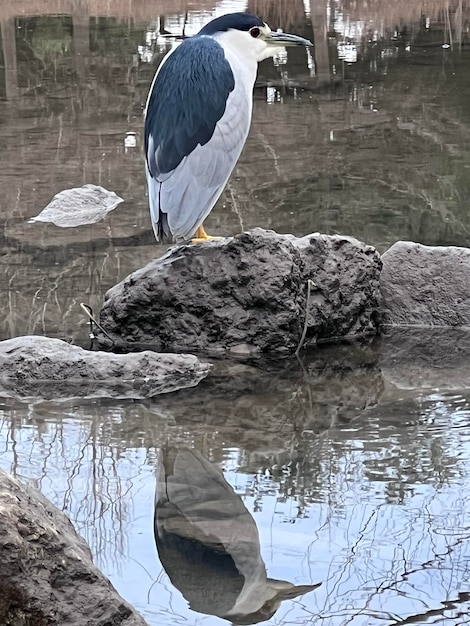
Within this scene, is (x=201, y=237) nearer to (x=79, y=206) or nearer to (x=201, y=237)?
(x=201, y=237)

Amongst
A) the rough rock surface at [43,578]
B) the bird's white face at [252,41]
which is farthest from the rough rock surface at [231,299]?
the rough rock surface at [43,578]

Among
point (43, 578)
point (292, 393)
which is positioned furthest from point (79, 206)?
point (43, 578)

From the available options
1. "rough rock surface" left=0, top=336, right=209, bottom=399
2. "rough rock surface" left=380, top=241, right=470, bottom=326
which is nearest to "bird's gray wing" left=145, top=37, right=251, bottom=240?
"rough rock surface" left=0, top=336, right=209, bottom=399

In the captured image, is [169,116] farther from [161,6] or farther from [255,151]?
[161,6]

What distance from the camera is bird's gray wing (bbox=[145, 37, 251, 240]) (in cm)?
536

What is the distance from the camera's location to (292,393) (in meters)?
4.98

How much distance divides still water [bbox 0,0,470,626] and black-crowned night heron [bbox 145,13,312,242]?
77cm

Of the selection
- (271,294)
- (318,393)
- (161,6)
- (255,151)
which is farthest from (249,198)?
(161,6)

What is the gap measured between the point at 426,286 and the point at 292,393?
113 centimetres

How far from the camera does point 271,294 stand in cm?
547

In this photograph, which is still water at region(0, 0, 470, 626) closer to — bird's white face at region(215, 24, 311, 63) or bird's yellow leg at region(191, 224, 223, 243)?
bird's yellow leg at region(191, 224, 223, 243)

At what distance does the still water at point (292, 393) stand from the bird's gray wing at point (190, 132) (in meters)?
0.75

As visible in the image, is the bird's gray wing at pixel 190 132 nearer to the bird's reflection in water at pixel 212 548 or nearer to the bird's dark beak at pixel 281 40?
the bird's dark beak at pixel 281 40

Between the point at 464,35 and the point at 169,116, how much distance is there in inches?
481
